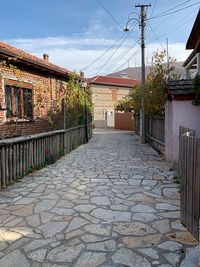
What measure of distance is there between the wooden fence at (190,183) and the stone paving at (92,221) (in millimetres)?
241

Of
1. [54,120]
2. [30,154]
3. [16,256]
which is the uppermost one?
[54,120]

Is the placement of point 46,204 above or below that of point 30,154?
below

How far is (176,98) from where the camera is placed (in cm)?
746

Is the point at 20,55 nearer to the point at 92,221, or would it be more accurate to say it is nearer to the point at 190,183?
the point at 92,221

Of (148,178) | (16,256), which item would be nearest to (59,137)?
(148,178)

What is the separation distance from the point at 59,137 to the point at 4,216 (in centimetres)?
604

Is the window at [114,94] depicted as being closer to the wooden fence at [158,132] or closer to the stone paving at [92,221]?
the wooden fence at [158,132]

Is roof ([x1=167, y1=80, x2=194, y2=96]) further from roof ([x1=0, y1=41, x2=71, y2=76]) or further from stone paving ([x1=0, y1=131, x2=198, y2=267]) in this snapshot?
roof ([x1=0, y1=41, x2=71, y2=76])

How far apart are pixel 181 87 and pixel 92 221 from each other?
471 centimetres

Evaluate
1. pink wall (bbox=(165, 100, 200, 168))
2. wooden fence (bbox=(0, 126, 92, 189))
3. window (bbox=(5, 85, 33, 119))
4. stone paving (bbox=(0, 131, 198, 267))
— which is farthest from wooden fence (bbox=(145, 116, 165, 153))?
window (bbox=(5, 85, 33, 119))

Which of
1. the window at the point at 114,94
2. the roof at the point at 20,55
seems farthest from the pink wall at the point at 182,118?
the window at the point at 114,94

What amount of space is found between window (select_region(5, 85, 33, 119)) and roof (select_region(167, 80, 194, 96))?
5.30 meters

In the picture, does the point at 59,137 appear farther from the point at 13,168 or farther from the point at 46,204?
the point at 46,204

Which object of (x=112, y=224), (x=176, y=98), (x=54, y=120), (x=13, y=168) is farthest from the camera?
(x=54, y=120)
